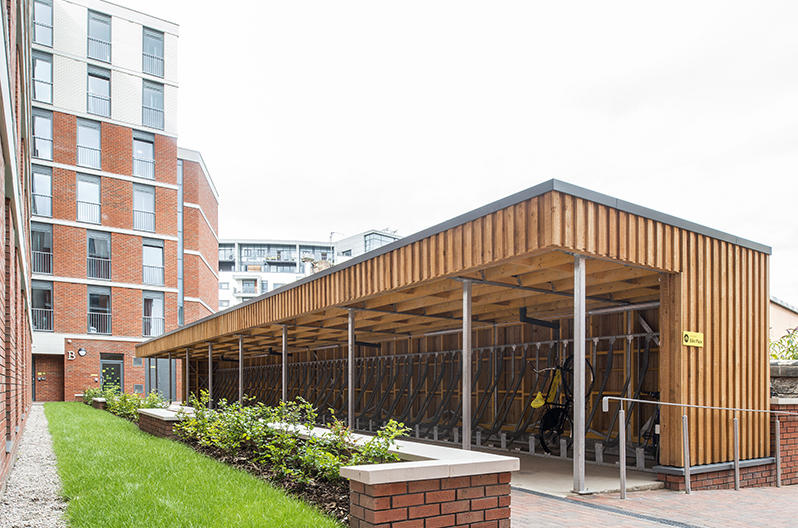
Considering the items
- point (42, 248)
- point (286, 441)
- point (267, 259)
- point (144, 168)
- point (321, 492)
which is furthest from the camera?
point (267, 259)

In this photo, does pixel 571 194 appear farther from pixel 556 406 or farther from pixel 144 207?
pixel 144 207

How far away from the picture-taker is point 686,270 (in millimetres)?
7938

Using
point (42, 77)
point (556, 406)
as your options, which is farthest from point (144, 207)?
point (556, 406)

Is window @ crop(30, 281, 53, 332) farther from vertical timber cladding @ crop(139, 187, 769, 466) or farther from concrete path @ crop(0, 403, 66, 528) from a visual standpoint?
vertical timber cladding @ crop(139, 187, 769, 466)

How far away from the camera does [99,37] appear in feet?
113

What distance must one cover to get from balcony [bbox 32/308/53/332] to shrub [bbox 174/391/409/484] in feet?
76.9

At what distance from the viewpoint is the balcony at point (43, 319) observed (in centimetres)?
3080

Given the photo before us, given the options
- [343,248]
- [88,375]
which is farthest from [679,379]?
[343,248]

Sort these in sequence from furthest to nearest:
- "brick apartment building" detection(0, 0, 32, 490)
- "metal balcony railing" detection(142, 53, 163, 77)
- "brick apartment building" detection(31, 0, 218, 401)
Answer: "metal balcony railing" detection(142, 53, 163, 77) → "brick apartment building" detection(31, 0, 218, 401) → "brick apartment building" detection(0, 0, 32, 490)

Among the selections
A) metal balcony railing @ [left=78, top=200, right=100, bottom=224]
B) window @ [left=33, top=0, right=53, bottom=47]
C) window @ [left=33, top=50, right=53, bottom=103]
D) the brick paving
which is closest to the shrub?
the brick paving

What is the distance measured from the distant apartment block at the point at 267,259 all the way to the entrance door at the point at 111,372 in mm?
60058

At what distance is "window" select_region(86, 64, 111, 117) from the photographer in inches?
1325

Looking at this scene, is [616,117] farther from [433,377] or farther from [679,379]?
[679,379]

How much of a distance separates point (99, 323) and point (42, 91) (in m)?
11.1
